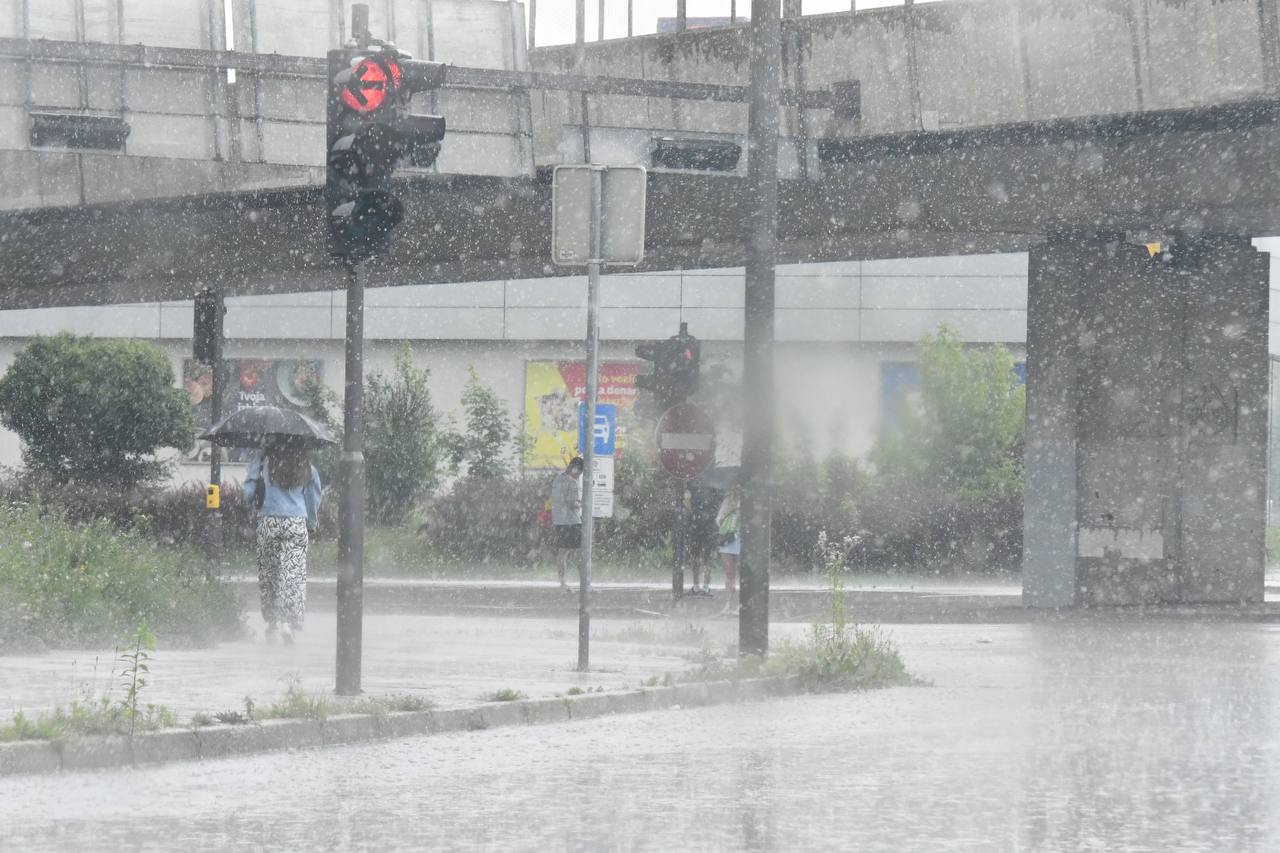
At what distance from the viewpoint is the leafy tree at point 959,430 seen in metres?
37.8

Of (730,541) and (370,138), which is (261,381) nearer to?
(730,541)

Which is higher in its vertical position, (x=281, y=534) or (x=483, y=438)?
(x=483, y=438)

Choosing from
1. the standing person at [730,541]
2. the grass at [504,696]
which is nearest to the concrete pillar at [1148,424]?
the standing person at [730,541]

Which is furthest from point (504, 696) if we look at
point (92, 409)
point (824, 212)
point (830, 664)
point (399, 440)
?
point (92, 409)

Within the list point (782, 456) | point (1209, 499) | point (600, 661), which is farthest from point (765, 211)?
point (782, 456)

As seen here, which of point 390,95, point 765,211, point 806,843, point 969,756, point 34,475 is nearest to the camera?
point 806,843

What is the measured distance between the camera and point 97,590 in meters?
15.2

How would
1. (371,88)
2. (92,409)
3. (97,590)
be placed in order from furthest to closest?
(92,409), (97,590), (371,88)

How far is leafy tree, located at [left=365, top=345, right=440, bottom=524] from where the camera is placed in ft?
117

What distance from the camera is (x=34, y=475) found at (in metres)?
38.5

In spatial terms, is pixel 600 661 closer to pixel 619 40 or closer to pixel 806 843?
pixel 806 843

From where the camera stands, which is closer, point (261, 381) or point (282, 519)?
point (282, 519)

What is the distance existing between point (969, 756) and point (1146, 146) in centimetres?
1293

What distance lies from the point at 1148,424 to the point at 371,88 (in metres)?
14.8
